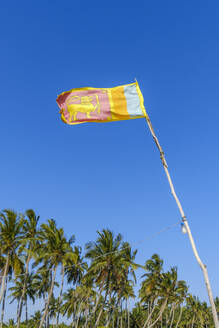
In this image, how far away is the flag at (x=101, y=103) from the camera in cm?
1292

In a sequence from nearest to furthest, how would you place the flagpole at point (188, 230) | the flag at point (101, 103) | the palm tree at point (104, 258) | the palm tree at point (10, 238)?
1. the flagpole at point (188, 230)
2. the flag at point (101, 103)
3. the palm tree at point (10, 238)
4. the palm tree at point (104, 258)

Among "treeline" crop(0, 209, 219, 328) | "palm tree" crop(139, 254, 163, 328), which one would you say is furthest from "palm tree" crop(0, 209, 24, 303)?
"palm tree" crop(139, 254, 163, 328)

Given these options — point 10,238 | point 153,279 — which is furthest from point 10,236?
point 153,279

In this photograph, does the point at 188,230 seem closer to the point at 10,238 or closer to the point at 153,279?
the point at 10,238

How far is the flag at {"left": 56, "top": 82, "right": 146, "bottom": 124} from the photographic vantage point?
12.9 metres

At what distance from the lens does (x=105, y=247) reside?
3931cm

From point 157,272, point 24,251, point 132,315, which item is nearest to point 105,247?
point 24,251

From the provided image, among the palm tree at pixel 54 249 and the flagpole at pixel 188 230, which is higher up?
the palm tree at pixel 54 249

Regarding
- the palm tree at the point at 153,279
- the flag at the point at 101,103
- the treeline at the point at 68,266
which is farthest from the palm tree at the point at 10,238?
the palm tree at the point at 153,279

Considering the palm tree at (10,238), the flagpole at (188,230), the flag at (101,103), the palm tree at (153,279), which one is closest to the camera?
the flagpole at (188,230)

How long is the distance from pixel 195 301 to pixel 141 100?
7975 cm

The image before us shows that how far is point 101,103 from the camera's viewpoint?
13148 mm

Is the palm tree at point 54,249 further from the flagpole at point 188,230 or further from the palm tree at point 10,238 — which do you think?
the flagpole at point 188,230

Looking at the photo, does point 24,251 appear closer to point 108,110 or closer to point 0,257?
point 0,257
